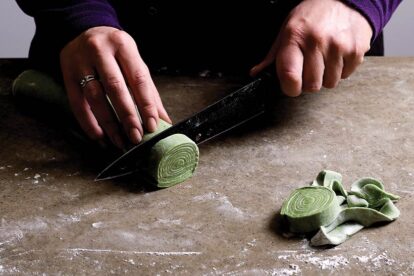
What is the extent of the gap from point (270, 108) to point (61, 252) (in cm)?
70

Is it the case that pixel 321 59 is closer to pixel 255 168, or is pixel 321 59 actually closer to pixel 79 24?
pixel 255 168

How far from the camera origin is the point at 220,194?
4.94 ft

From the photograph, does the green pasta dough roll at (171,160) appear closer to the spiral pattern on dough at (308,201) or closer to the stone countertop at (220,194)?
the stone countertop at (220,194)

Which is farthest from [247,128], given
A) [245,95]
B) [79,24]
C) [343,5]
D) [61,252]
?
[61,252]

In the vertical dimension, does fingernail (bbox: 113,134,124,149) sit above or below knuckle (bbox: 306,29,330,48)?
below

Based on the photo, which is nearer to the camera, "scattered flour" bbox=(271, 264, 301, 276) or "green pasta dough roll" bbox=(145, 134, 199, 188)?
"scattered flour" bbox=(271, 264, 301, 276)

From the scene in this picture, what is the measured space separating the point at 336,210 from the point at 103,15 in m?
0.77

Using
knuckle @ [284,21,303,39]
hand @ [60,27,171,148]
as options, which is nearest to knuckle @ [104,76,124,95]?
hand @ [60,27,171,148]

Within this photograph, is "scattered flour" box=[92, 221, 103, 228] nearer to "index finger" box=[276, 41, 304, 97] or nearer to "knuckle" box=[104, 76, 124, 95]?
"knuckle" box=[104, 76, 124, 95]

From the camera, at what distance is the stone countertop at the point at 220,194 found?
4.34ft

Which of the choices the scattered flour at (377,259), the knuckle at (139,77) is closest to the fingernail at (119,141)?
the knuckle at (139,77)

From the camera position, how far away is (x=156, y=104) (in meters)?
1.59

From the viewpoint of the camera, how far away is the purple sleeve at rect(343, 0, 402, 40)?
1.69 m

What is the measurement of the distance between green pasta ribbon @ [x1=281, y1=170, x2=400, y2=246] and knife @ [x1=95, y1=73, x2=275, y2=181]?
0.29m
